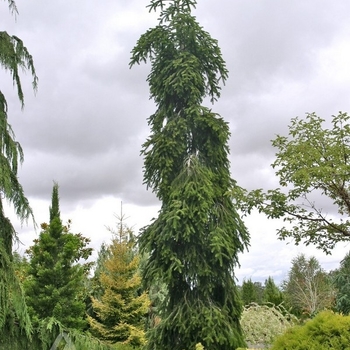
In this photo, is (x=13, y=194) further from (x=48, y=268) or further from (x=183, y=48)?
(x=48, y=268)

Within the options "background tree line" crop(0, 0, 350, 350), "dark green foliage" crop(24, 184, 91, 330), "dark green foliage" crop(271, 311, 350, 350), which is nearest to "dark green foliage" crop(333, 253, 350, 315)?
"background tree line" crop(0, 0, 350, 350)

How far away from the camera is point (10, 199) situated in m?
5.48

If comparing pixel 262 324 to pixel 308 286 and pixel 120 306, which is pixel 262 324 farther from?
pixel 308 286

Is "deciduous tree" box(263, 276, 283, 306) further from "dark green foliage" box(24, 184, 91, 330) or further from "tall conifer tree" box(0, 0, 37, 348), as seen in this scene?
"tall conifer tree" box(0, 0, 37, 348)

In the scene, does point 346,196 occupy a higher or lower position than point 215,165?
lower

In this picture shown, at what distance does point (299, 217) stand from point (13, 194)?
721cm

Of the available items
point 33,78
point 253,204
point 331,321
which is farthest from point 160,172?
point 331,321

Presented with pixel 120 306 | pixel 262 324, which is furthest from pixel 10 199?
pixel 120 306

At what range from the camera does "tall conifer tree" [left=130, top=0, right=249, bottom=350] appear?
28.7ft

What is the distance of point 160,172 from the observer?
9.55 m

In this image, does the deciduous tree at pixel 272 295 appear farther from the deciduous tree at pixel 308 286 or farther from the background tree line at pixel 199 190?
the background tree line at pixel 199 190

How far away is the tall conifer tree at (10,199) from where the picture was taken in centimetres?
493

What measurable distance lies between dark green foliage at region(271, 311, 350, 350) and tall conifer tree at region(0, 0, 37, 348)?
308 cm

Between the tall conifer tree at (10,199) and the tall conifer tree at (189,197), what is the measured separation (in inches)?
144
